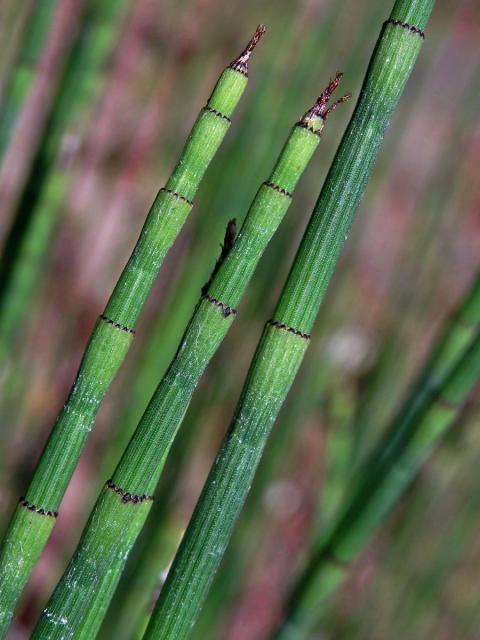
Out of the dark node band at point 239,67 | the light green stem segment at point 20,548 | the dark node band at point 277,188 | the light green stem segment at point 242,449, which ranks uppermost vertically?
the dark node band at point 239,67

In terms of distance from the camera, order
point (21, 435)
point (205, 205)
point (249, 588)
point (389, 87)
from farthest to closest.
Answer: point (249, 588), point (21, 435), point (205, 205), point (389, 87)

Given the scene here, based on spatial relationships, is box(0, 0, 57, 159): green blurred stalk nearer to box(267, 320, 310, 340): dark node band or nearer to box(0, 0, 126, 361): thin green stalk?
box(0, 0, 126, 361): thin green stalk

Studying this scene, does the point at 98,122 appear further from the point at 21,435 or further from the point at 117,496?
the point at 117,496

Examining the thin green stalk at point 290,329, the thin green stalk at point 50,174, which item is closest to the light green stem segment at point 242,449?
the thin green stalk at point 290,329

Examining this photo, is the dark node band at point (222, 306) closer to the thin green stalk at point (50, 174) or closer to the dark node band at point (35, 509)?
the dark node band at point (35, 509)

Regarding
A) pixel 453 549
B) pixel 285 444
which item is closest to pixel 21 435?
pixel 285 444

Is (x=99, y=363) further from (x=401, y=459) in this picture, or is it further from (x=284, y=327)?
(x=401, y=459)

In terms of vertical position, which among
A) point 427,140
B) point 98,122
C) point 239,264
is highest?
point 427,140
